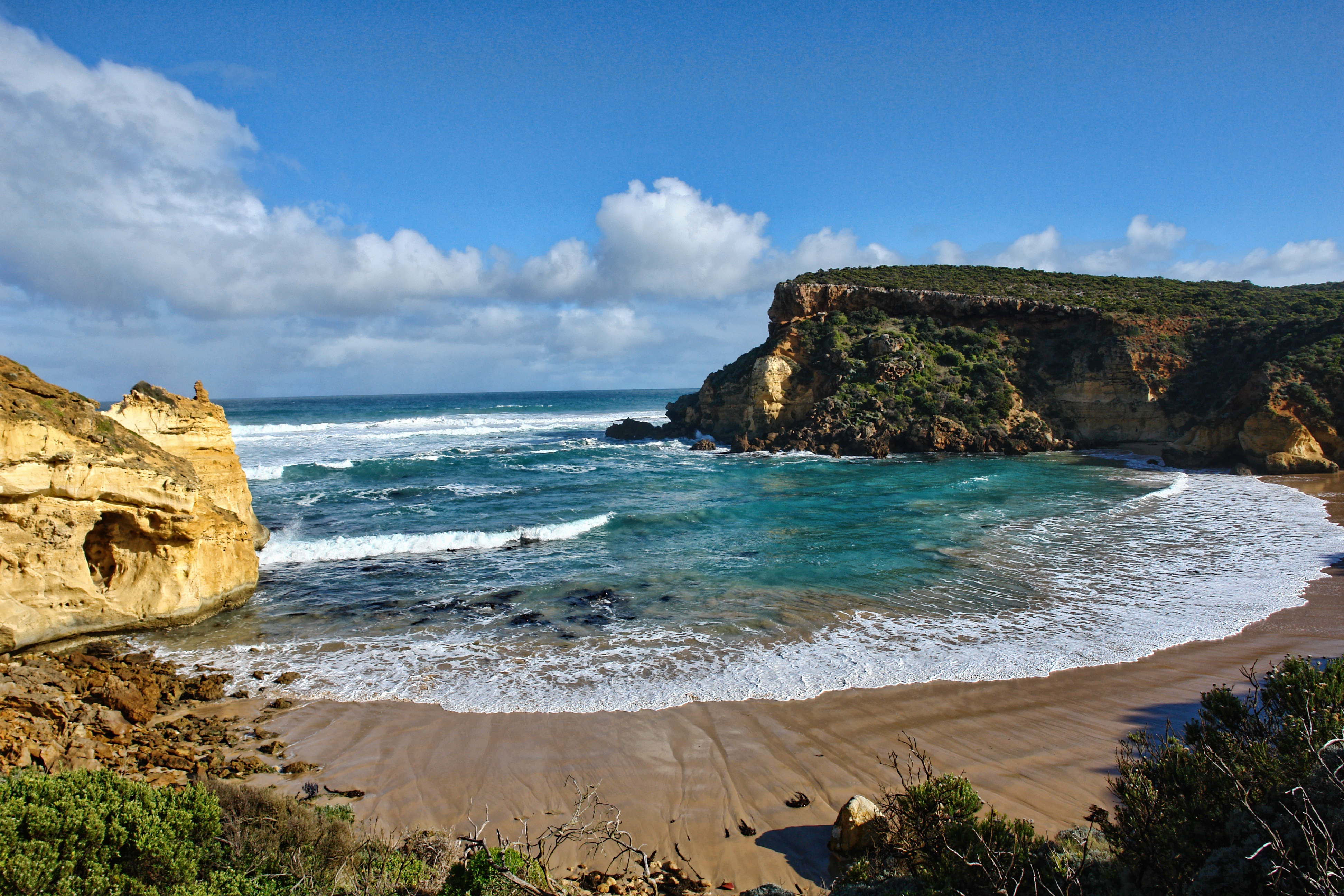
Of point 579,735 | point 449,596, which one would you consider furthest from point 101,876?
point 449,596

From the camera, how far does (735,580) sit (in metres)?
13.3

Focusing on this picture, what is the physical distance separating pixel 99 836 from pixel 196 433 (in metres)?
11.2

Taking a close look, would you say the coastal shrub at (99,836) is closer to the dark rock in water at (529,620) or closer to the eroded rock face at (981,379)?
the dark rock in water at (529,620)

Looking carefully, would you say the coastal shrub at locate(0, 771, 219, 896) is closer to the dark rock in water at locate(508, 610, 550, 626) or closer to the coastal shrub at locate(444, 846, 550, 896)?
the coastal shrub at locate(444, 846, 550, 896)

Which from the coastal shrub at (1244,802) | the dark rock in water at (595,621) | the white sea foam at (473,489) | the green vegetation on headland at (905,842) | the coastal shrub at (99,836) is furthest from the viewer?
the white sea foam at (473,489)

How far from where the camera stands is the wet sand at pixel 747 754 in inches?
231

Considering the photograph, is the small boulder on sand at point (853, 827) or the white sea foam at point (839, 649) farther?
the white sea foam at point (839, 649)

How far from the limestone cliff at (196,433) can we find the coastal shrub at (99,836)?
27.8 ft

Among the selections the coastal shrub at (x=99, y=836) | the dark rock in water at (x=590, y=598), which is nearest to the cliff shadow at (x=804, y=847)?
the coastal shrub at (x=99, y=836)

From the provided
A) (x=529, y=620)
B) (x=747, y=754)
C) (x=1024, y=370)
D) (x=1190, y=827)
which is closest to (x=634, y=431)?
(x=1024, y=370)

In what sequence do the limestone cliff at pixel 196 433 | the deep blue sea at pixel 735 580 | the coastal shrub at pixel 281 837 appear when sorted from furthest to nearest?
1. the limestone cliff at pixel 196 433
2. the deep blue sea at pixel 735 580
3. the coastal shrub at pixel 281 837

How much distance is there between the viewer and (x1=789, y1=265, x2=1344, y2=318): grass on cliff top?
3694 cm

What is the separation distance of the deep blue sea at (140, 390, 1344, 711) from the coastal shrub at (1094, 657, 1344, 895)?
390cm

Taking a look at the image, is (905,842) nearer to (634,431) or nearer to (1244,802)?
(1244,802)
